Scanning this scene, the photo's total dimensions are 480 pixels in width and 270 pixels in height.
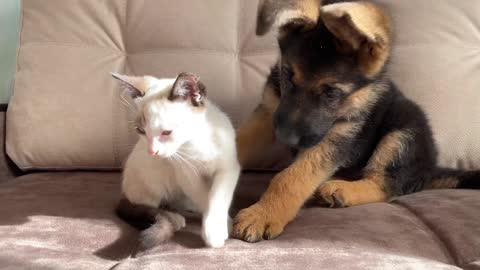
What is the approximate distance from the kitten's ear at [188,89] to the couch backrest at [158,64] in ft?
2.10

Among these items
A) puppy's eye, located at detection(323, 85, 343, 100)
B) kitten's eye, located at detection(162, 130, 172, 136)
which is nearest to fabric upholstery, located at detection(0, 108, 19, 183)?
kitten's eye, located at detection(162, 130, 172, 136)

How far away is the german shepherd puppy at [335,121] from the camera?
134cm

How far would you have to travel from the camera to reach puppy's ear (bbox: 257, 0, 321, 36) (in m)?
1.38

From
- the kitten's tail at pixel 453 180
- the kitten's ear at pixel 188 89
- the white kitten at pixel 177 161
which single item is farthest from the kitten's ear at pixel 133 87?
the kitten's tail at pixel 453 180

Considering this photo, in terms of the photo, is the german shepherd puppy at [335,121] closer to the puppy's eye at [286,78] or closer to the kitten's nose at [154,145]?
the puppy's eye at [286,78]

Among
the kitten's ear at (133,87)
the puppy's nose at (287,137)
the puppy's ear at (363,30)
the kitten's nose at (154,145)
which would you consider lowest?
Result: the puppy's nose at (287,137)

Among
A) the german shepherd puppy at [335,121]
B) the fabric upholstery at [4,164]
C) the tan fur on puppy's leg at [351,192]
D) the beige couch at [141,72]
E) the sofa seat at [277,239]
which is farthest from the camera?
the fabric upholstery at [4,164]

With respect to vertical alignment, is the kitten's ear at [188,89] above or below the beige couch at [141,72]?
above

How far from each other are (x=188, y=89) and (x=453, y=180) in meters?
1.01

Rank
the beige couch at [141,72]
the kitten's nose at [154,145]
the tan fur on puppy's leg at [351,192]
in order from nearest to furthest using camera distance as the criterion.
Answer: the kitten's nose at [154,145]
the tan fur on puppy's leg at [351,192]
the beige couch at [141,72]

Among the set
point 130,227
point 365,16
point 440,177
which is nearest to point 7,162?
point 130,227

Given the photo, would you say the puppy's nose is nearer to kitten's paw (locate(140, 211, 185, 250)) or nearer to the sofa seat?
the sofa seat

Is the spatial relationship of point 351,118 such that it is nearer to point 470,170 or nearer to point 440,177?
point 440,177

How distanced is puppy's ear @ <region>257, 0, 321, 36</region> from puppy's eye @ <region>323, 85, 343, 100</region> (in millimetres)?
193
